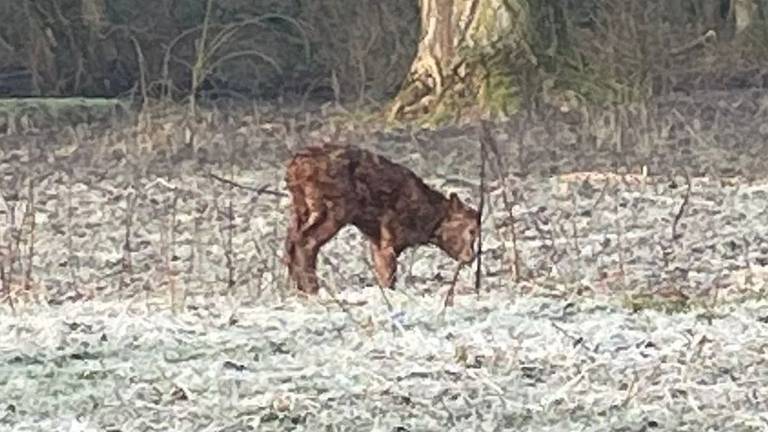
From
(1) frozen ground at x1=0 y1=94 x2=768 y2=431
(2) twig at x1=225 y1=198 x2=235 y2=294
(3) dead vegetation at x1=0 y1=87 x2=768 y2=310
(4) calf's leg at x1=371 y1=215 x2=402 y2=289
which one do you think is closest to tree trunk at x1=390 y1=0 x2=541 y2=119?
(3) dead vegetation at x1=0 y1=87 x2=768 y2=310

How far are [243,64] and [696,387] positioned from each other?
1786 centimetres

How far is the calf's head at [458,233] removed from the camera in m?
9.41

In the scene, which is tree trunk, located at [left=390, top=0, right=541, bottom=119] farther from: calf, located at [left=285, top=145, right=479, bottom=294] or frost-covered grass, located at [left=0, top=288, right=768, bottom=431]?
frost-covered grass, located at [left=0, top=288, right=768, bottom=431]

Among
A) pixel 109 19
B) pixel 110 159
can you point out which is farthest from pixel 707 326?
pixel 109 19

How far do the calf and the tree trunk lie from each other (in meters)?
8.50

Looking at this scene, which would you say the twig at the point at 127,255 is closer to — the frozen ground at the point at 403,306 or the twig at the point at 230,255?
the frozen ground at the point at 403,306

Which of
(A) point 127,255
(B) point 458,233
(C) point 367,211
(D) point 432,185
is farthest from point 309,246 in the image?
(D) point 432,185

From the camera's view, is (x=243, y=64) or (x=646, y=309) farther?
(x=243, y=64)

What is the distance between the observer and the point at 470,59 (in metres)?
18.2

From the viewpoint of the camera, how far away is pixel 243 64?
933 inches

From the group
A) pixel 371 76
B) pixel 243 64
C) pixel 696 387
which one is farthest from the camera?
pixel 243 64

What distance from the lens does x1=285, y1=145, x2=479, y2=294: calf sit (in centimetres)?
904

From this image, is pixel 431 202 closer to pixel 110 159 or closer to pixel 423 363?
pixel 423 363

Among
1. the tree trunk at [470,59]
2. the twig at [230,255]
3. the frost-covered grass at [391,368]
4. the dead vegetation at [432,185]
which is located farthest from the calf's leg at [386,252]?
the tree trunk at [470,59]
